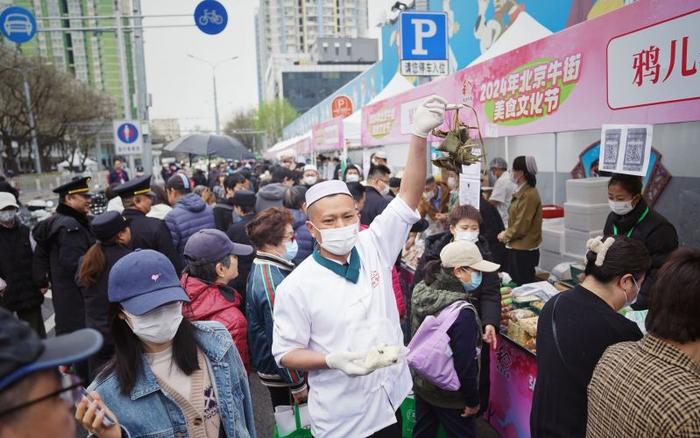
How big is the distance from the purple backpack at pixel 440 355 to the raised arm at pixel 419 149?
0.80 meters

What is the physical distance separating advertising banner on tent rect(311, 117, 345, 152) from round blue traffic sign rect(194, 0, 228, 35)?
4155 mm

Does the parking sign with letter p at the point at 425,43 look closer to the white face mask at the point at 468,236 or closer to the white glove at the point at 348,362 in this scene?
the white face mask at the point at 468,236

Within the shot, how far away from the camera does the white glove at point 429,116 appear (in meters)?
2.26

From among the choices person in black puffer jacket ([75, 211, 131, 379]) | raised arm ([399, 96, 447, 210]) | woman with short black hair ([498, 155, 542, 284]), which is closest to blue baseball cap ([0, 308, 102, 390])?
raised arm ([399, 96, 447, 210])

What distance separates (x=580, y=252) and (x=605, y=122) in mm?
3391

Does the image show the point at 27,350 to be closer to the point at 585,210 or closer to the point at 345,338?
the point at 345,338

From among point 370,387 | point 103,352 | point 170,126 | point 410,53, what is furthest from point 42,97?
point 170,126

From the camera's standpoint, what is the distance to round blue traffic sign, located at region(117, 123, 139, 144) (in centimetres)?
1183

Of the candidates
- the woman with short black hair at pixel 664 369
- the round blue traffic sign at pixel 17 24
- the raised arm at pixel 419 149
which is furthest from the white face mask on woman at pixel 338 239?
the round blue traffic sign at pixel 17 24

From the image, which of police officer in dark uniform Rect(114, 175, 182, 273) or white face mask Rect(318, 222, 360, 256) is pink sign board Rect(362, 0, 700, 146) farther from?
police officer in dark uniform Rect(114, 175, 182, 273)

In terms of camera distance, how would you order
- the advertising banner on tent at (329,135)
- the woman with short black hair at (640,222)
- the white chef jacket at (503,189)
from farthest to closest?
the advertising banner on tent at (329,135), the white chef jacket at (503,189), the woman with short black hair at (640,222)

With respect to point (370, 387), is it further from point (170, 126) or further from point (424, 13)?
point (170, 126)

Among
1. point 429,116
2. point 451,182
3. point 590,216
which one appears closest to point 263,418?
point 429,116

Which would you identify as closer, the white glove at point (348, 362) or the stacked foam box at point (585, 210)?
the white glove at point (348, 362)
